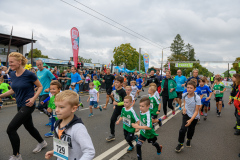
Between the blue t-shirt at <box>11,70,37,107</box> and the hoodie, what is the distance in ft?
5.89

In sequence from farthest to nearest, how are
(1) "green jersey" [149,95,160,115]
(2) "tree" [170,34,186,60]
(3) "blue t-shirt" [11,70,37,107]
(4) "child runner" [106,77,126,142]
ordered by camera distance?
(2) "tree" [170,34,186,60] → (1) "green jersey" [149,95,160,115] → (4) "child runner" [106,77,126,142] → (3) "blue t-shirt" [11,70,37,107]

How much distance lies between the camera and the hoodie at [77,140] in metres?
1.54

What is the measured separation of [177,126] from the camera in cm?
579

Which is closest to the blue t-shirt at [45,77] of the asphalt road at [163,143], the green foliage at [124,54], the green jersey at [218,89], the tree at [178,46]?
the asphalt road at [163,143]

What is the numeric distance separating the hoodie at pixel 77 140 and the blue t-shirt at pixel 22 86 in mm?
1797

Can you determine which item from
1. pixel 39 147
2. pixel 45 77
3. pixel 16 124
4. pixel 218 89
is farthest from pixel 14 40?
pixel 218 89

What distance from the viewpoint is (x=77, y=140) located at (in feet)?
5.19

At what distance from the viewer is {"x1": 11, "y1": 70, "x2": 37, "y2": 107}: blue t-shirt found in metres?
3.01

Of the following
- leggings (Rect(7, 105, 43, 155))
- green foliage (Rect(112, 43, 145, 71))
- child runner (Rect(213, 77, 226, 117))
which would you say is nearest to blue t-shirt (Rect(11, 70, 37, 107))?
leggings (Rect(7, 105, 43, 155))

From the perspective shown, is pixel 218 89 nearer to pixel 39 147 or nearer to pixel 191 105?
pixel 191 105

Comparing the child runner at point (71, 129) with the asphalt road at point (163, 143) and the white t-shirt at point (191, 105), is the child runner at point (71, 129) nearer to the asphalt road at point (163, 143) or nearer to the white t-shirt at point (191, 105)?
the asphalt road at point (163, 143)

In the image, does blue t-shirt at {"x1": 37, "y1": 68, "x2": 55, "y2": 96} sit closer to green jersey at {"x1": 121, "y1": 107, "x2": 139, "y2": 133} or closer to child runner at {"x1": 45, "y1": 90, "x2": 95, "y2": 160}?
green jersey at {"x1": 121, "y1": 107, "x2": 139, "y2": 133}

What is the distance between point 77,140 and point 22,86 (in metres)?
2.01

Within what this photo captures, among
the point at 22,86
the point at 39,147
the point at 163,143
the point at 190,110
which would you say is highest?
the point at 22,86
